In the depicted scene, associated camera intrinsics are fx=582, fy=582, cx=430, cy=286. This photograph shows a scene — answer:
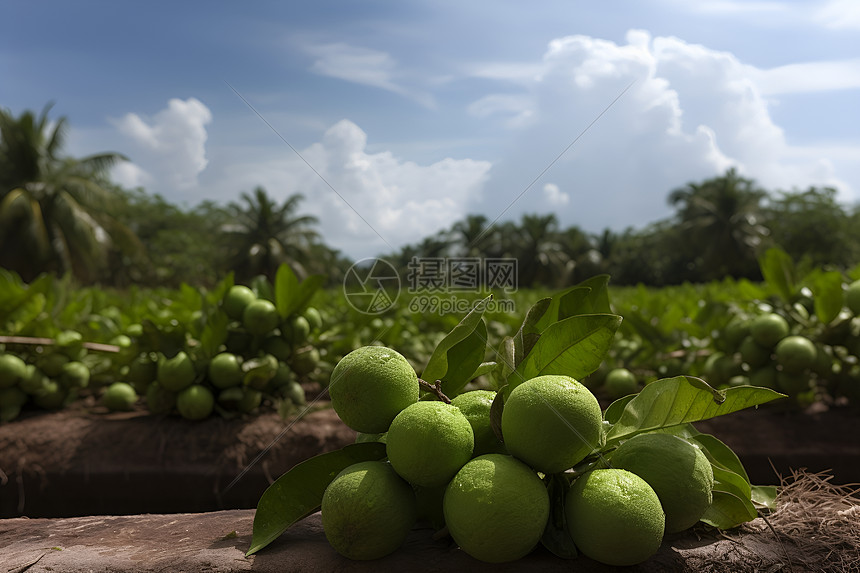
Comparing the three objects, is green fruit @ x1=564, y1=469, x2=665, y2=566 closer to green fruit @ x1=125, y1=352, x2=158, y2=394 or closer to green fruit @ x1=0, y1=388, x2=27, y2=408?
green fruit @ x1=125, y1=352, x2=158, y2=394

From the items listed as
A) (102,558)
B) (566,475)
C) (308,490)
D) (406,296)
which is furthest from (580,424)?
(406,296)

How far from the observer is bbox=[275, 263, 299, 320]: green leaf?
136 inches

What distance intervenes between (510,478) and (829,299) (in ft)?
10.2

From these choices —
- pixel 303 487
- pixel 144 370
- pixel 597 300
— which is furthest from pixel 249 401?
pixel 597 300

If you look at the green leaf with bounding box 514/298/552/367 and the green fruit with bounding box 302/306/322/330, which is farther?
the green fruit with bounding box 302/306/322/330

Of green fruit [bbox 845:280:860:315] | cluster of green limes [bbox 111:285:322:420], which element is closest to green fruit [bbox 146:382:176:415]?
cluster of green limes [bbox 111:285:322:420]

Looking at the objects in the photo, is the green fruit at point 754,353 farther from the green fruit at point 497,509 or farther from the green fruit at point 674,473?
the green fruit at point 497,509

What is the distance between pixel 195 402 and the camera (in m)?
3.44

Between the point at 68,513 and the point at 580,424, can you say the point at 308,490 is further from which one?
the point at 68,513

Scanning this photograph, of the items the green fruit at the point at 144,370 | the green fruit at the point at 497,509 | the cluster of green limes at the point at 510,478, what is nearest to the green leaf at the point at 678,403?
the cluster of green limes at the point at 510,478

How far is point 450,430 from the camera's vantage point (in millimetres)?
1132

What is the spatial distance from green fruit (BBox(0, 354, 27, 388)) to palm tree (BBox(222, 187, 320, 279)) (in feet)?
109

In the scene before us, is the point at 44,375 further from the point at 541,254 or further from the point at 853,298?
the point at 541,254

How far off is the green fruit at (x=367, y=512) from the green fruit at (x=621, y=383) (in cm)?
270
